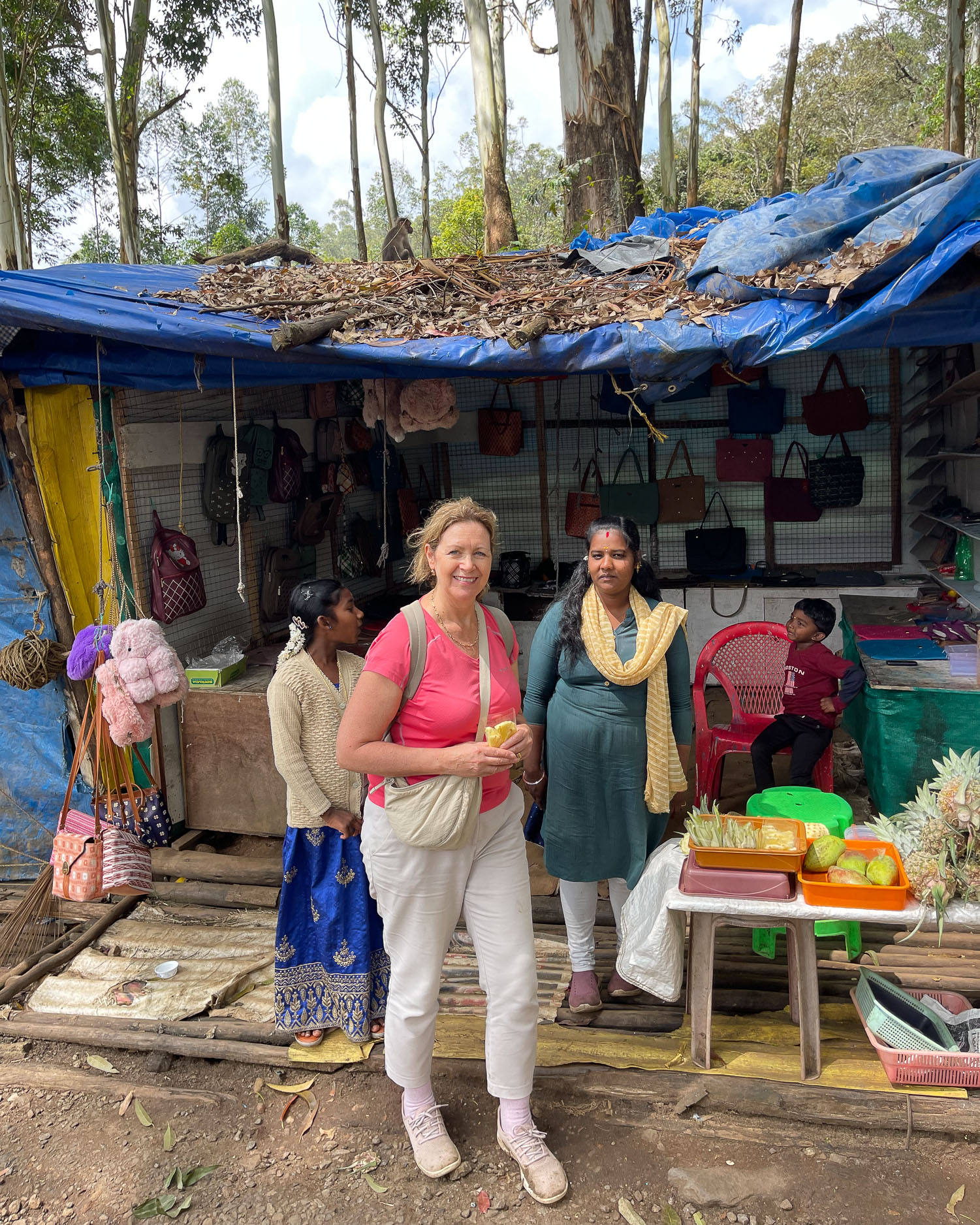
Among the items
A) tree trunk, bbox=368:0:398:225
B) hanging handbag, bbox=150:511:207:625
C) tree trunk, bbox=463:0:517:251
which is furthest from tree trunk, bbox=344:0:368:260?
hanging handbag, bbox=150:511:207:625

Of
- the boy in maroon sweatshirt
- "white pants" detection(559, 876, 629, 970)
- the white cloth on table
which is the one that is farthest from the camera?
the boy in maroon sweatshirt

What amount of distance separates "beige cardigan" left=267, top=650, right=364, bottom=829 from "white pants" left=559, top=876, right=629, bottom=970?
2.94 ft

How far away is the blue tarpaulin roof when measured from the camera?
353cm

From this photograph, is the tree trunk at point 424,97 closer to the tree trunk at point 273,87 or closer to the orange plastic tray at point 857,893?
the tree trunk at point 273,87

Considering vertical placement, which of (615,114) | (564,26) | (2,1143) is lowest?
(2,1143)

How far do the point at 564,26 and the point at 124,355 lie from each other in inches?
277

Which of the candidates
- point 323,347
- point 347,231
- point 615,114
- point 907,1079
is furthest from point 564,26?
point 347,231

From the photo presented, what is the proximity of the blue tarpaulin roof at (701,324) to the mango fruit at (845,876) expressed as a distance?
2.06 m

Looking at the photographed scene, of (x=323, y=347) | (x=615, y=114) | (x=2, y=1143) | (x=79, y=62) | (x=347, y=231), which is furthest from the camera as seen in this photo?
(x=347, y=231)

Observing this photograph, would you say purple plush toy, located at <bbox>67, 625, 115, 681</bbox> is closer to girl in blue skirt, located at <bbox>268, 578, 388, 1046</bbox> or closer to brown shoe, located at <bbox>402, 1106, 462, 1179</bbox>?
girl in blue skirt, located at <bbox>268, 578, 388, 1046</bbox>

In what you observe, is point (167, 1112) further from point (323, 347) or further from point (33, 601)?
point (323, 347)

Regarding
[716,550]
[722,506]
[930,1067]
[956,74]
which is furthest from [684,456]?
[956,74]

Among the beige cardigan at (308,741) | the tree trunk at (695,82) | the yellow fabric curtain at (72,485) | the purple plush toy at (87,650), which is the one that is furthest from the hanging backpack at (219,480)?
the tree trunk at (695,82)

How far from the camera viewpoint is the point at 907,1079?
9.96 ft
